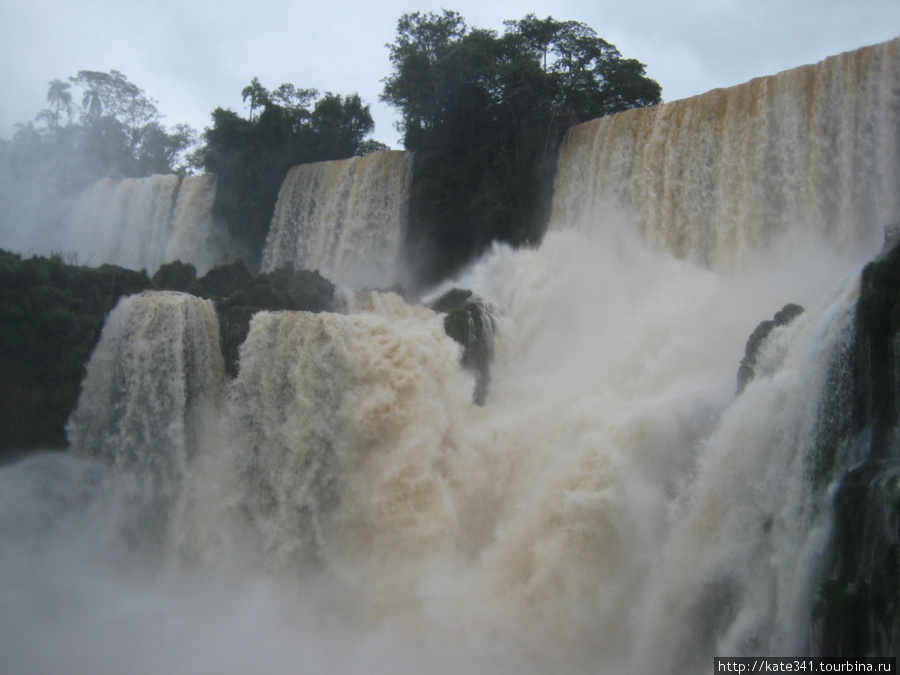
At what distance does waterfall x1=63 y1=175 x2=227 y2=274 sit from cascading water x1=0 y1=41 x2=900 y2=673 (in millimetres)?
11063

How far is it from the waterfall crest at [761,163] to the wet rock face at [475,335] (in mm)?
4109

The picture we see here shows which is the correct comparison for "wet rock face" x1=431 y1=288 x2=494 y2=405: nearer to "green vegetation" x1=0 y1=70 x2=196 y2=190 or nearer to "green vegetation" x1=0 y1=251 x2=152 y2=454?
"green vegetation" x1=0 y1=251 x2=152 y2=454

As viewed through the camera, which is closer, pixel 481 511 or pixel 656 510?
pixel 656 510

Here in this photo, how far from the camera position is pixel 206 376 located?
11961 mm

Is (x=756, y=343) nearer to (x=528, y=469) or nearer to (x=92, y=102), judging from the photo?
(x=528, y=469)

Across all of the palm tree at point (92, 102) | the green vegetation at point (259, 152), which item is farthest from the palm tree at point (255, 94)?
the palm tree at point (92, 102)

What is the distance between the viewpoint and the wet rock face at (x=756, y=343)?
29.5 ft

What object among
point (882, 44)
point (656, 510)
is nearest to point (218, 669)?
point (656, 510)

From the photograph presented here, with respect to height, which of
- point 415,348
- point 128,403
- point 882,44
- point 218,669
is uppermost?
point 882,44

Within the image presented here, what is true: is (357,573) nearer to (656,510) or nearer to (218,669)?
(218,669)

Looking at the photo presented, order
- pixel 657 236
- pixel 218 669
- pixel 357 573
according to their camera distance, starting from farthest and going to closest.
Result: pixel 657 236
pixel 357 573
pixel 218 669

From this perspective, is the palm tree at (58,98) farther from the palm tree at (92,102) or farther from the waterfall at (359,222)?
the waterfall at (359,222)

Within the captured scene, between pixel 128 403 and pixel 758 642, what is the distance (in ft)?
31.9

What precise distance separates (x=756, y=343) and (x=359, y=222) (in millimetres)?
13360
